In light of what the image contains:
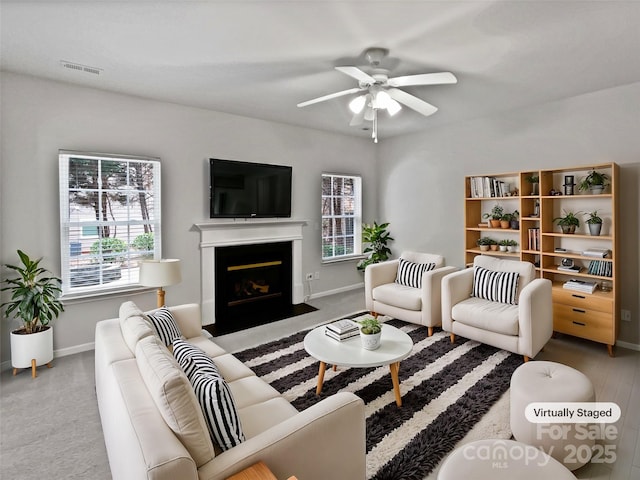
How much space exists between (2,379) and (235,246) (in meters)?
2.53

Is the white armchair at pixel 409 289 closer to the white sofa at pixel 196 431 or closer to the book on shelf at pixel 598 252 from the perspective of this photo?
the book on shelf at pixel 598 252

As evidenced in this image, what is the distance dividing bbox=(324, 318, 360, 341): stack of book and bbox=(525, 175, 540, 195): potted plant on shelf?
288 cm

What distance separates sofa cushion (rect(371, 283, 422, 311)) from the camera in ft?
12.7

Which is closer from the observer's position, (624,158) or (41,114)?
(41,114)

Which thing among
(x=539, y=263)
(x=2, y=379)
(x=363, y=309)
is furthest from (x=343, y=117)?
(x=2, y=379)

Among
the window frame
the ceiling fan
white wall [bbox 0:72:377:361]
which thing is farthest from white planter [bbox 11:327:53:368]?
the window frame

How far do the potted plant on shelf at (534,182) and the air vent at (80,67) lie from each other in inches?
183

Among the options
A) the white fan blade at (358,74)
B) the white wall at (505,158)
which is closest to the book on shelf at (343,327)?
the white fan blade at (358,74)

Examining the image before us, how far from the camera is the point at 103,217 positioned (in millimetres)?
3572

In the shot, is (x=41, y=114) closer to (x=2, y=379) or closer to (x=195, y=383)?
(x=2, y=379)

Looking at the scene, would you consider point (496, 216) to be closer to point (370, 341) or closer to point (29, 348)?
point (370, 341)

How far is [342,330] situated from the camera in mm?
2764

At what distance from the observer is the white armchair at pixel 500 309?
2979mm

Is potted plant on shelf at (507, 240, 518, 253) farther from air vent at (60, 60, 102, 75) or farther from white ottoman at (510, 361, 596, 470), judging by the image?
air vent at (60, 60, 102, 75)
